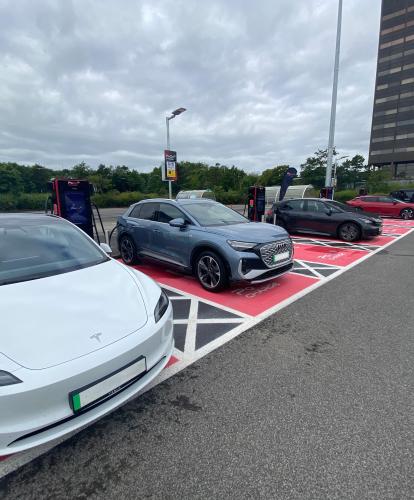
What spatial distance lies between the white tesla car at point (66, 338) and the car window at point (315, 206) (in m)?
8.77

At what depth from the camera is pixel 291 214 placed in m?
10.7

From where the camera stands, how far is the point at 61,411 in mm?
1603

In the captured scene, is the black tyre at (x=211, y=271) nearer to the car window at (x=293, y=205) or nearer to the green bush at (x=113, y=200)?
the car window at (x=293, y=205)

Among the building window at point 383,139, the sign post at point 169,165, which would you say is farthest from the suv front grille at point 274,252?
the building window at point 383,139

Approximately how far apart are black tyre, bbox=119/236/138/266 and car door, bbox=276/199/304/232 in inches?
260

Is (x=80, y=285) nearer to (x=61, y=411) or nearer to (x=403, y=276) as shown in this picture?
(x=61, y=411)

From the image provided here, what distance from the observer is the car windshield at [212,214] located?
5.09 meters

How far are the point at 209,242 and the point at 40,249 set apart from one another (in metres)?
2.40

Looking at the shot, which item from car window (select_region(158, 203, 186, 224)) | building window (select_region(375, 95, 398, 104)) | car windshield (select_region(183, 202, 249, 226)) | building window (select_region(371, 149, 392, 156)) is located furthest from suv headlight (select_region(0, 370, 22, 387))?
building window (select_region(375, 95, 398, 104))

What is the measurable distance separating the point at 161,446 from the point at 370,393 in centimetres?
173

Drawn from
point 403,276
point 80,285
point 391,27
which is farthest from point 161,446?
point 391,27

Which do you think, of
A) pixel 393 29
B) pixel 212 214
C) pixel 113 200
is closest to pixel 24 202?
pixel 113 200

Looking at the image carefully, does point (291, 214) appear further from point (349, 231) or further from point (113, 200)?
point (113, 200)

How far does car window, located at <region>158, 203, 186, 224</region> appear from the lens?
17.3 ft
